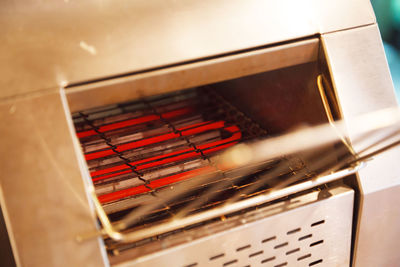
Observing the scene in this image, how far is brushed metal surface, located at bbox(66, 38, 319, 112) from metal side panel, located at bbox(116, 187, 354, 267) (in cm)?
31

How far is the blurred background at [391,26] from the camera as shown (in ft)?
8.61

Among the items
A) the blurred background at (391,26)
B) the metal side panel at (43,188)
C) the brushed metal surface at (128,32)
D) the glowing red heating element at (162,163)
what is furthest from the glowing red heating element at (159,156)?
the blurred background at (391,26)

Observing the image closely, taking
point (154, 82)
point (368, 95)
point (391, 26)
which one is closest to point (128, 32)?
point (154, 82)

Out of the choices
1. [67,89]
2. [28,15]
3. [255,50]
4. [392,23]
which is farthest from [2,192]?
[392,23]

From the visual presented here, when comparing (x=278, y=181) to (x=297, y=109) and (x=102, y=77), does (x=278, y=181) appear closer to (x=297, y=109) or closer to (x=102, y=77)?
(x=297, y=109)

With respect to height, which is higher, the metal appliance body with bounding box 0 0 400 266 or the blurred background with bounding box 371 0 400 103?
the blurred background with bounding box 371 0 400 103

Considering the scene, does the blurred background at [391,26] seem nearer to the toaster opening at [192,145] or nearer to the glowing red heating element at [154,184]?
the toaster opening at [192,145]

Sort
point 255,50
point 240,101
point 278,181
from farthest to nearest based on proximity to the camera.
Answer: point 240,101, point 278,181, point 255,50

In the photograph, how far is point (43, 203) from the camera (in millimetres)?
583

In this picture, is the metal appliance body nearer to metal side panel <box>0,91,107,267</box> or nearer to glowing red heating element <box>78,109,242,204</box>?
metal side panel <box>0,91,107,267</box>

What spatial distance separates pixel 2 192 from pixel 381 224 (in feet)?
2.70

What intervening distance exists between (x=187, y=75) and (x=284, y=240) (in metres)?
0.42

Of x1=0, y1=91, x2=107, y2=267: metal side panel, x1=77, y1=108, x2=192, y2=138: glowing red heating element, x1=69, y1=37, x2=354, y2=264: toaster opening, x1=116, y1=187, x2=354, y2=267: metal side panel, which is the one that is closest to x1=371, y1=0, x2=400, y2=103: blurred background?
x1=69, y1=37, x2=354, y2=264: toaster opening

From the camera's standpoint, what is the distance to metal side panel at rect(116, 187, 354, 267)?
663 mm
